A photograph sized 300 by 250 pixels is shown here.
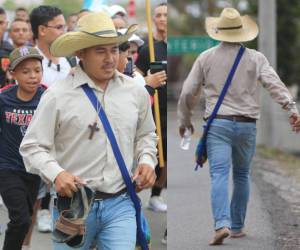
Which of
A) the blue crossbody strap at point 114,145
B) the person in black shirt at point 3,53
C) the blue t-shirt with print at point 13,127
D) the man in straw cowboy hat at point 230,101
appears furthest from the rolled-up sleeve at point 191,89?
the blue crossbody strap at point 114,145

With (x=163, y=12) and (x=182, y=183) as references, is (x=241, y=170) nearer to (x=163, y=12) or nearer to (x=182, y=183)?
(x=163, y=12)

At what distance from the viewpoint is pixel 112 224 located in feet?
15.4

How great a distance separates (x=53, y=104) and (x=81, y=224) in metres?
0.63

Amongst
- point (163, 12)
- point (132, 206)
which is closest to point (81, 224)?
point (132, 206)

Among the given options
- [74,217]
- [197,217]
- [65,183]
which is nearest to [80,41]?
[65,183]

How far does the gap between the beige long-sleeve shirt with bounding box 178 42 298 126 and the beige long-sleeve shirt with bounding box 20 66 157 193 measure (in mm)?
2755

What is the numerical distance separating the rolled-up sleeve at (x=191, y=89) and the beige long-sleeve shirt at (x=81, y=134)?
2.81 metres

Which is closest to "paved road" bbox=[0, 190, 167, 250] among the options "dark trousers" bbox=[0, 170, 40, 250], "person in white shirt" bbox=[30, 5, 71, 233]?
"person in white shirt" bbox=[30, 5, 71, 233]

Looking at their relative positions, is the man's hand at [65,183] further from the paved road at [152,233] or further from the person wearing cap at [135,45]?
the person wearing cap at [135,45]

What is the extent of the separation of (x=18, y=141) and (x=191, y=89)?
1716mm

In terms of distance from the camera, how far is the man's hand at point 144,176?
462cm

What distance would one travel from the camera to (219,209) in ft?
Result: 23.9

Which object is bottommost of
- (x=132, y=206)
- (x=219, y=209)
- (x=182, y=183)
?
(x=182, y=183)

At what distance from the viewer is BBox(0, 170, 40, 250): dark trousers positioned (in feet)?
20.4
